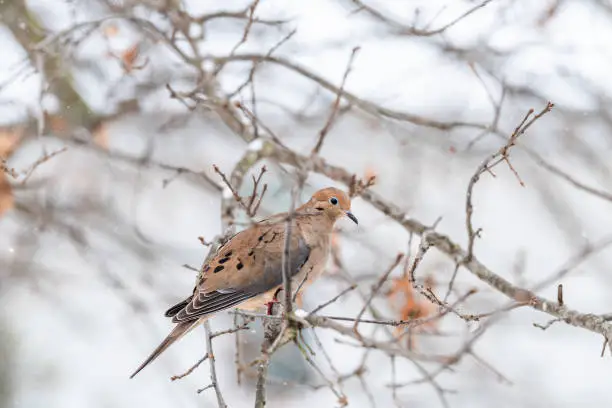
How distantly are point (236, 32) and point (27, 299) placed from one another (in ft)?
17.5

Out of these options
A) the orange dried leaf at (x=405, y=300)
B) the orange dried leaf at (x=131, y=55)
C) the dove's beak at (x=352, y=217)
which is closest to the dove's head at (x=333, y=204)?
the dove's beak at (x=352, y=217)

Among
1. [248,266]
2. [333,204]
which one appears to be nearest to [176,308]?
[248,266]

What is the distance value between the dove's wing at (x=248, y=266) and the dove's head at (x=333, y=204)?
0.30m

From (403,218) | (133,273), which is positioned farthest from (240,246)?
(133,273)

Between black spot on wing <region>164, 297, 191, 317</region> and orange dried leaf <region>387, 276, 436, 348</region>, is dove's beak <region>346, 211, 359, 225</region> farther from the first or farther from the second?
black spot on wing <region>164, 297, 191, 317</region>

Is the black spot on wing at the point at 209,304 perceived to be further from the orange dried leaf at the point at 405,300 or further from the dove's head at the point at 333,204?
the orange dried leaf at the point at 405,300

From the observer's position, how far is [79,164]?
8.16 meters

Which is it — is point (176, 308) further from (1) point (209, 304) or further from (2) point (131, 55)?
(2) point (131, 55)

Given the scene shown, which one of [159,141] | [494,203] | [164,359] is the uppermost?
[494,203]

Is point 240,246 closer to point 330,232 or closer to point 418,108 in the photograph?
point 330,232

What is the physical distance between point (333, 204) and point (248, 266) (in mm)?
595

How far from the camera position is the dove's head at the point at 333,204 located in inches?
143

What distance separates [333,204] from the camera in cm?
363

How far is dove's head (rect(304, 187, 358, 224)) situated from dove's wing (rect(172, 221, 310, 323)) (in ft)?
0.97
